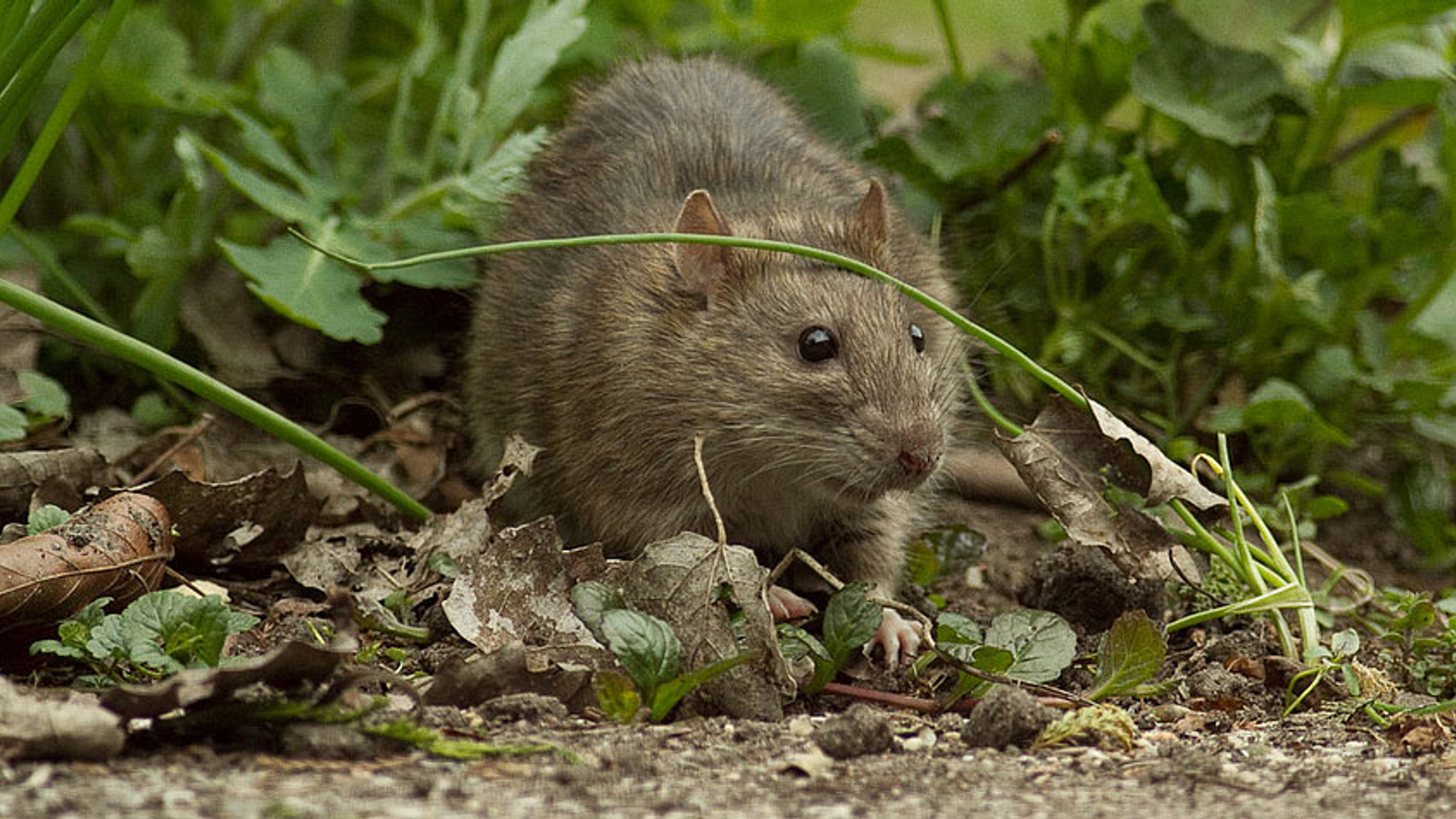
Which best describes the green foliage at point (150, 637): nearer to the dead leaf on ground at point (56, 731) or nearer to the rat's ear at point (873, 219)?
the dead leaf on ground at point (56, 731)

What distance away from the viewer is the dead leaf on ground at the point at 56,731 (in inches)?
97.7

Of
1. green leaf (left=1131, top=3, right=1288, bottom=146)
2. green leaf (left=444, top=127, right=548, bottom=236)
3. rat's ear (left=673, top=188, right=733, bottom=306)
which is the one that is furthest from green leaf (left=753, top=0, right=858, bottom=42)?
rat's ear (left=673, top=188, right=733, bottom=306)

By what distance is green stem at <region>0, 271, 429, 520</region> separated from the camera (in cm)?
342

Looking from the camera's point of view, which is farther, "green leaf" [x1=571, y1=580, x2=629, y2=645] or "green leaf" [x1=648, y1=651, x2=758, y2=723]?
"green leaf" [x1=571, y1=580, x2=629, y2=645]

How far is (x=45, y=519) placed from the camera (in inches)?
135

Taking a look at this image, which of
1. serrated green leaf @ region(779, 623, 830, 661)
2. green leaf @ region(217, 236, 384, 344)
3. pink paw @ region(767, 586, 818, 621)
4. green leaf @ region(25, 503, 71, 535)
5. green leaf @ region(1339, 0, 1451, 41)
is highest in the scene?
green leaf @ region(1339, 0, 1451, 41)

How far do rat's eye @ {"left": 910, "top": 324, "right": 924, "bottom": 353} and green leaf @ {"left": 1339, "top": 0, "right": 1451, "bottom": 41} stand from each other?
1810 millimetres

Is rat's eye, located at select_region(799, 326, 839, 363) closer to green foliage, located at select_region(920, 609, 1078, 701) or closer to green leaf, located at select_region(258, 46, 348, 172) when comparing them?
green foliage, located at select_region(920, 609, 1078, 701)

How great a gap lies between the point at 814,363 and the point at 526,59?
4.77ft

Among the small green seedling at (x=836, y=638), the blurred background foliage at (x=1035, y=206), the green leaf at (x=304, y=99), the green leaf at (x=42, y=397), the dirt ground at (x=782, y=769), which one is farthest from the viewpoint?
the green leaf at (x=304, y=99)

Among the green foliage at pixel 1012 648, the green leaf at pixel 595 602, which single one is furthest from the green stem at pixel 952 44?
the green leaf at pixel 595 602

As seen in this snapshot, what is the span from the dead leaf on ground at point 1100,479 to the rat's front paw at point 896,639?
0.44 m

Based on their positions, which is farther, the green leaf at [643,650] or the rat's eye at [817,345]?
the rat's eye at [817,345]

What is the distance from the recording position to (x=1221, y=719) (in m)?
3.33
